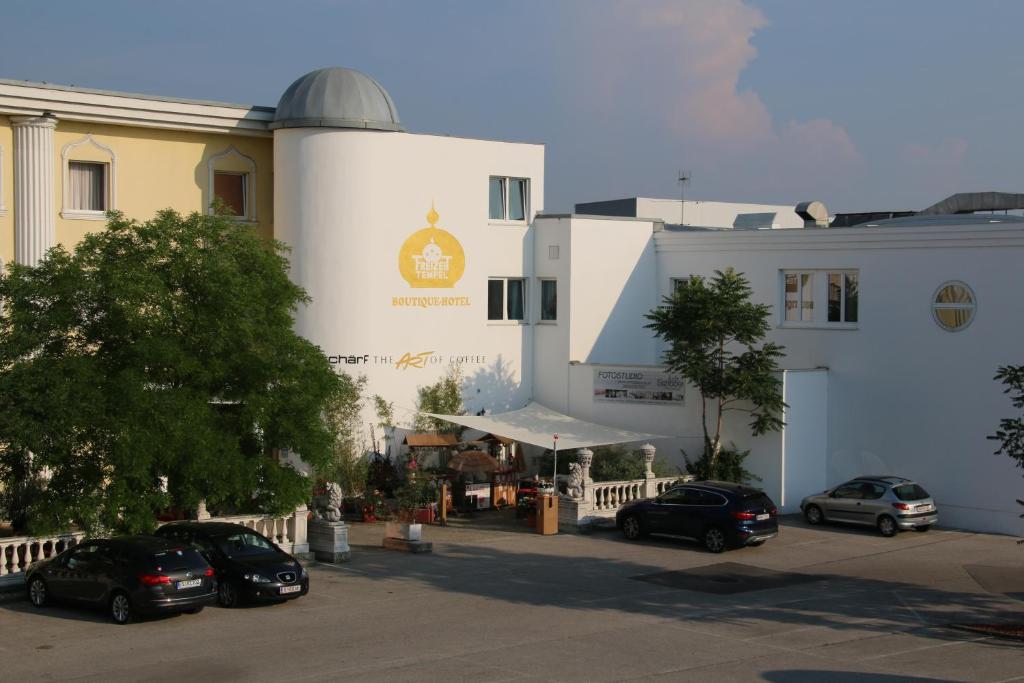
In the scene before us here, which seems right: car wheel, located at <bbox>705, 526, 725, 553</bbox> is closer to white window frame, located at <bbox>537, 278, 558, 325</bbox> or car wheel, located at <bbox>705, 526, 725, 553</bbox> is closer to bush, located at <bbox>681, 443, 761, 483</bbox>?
bush, located at <bbox>681, 443, 761, 483</bbox>

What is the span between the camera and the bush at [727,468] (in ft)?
109

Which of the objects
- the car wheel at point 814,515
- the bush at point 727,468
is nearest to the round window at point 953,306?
the car wheel at point 814,515

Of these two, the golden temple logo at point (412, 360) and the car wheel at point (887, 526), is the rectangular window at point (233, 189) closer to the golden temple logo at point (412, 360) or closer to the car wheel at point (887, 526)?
the golden temple logo at point (412, 360)

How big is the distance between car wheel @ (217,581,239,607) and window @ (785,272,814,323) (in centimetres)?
1971

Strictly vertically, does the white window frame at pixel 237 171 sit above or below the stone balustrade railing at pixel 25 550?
above

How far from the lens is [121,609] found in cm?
1991

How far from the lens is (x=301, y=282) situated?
110 feet

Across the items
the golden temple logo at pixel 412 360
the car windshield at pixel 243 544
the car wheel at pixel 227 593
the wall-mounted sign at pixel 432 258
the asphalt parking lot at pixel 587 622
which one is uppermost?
the wall-mounted sign at pixel 432 258

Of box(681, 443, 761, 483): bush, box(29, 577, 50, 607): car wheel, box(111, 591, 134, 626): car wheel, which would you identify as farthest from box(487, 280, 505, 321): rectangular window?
box(111, 591, 134, 626): car wheel

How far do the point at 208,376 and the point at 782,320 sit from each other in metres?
18.9

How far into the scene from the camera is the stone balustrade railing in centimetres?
2212

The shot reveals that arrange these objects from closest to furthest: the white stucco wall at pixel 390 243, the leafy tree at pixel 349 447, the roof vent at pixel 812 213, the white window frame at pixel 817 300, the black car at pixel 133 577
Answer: the black car at pixel 133 577 → the leafy tree at pixel 349 447 → the white stucco wall at pixel 390 243 → the white window frame at pixel 817 300 → the roof vent at pixel 812 213

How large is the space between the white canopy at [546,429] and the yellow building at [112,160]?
332 inches

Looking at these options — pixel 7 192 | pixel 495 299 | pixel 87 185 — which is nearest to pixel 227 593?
pixel 7 192
